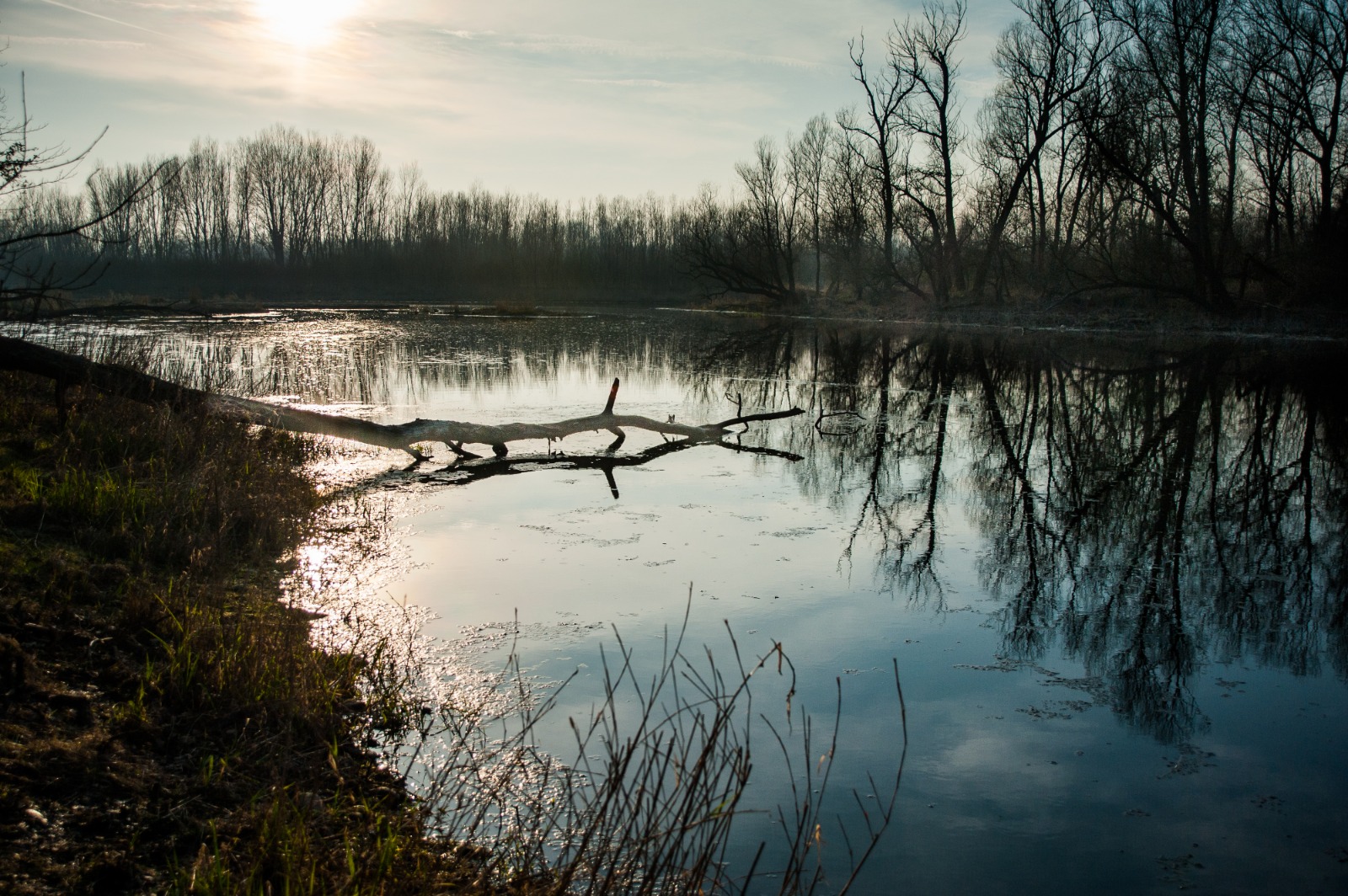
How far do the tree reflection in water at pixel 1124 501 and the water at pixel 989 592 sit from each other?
37 millimetres

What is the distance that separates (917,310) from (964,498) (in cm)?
3166

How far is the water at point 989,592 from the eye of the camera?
379 centimetres

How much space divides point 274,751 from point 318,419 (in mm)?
7172

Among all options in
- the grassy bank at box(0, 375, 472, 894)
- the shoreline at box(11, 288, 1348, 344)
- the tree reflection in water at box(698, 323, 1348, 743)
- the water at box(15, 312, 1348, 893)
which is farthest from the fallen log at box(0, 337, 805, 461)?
the shoreline at box(11, 288, 1348, 344)

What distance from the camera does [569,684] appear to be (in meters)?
4.85

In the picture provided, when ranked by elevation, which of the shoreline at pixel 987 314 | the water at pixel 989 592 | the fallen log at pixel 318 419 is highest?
the shoreline at pixel 987 314

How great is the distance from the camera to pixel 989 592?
21.6ft

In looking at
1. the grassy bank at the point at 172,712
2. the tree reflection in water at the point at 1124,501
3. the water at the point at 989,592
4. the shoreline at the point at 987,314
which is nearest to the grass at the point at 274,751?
the grassy bank at the point at 172,712

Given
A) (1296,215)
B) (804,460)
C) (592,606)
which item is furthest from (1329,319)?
(592,606)

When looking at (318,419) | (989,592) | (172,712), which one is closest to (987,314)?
A: (318,419)

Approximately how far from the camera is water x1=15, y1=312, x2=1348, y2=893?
3.79m

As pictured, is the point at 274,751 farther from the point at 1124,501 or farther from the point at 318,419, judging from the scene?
the point at 1124,501

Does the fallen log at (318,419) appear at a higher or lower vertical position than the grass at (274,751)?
higher

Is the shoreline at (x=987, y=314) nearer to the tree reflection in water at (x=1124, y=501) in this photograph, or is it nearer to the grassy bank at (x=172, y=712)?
the tree reflection in water at (x=1124, y=501)
